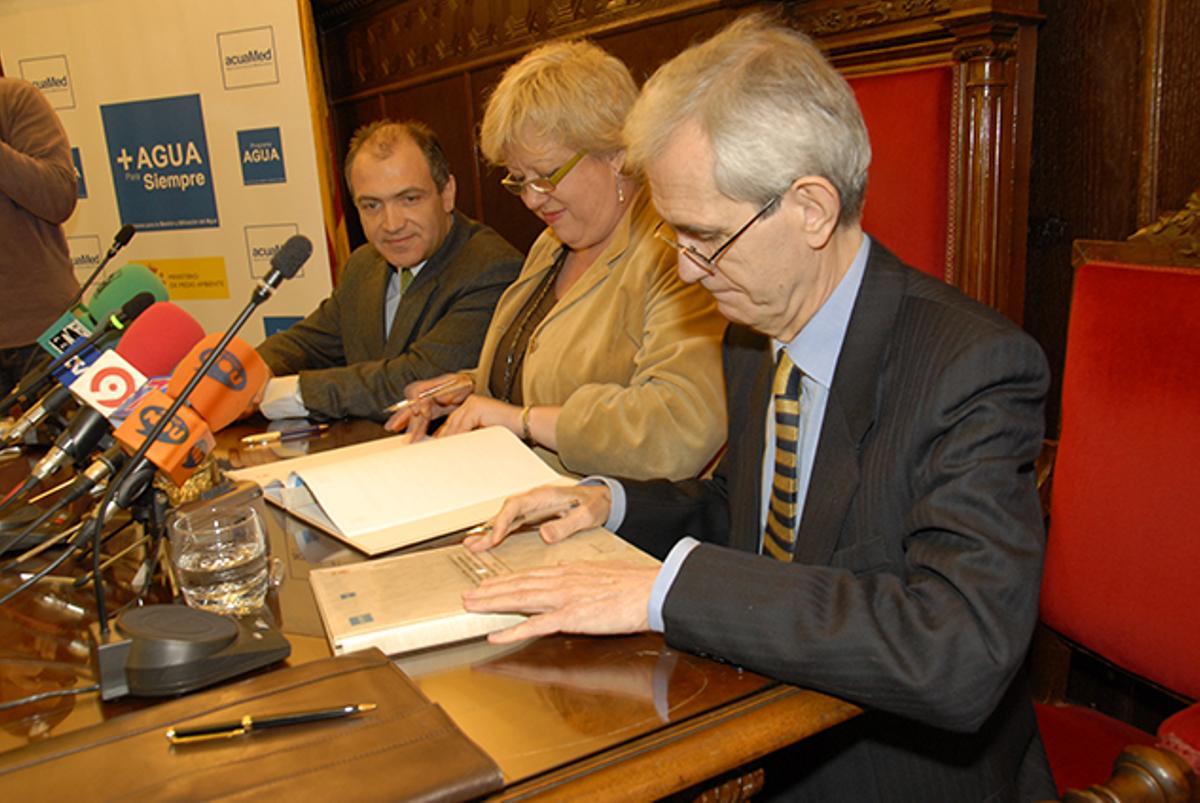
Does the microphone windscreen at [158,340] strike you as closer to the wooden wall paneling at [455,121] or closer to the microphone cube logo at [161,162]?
the wooden wall paneling at [455,121]

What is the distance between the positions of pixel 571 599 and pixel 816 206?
528mm

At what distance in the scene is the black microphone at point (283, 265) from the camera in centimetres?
113

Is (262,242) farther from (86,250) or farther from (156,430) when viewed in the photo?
(156,430)

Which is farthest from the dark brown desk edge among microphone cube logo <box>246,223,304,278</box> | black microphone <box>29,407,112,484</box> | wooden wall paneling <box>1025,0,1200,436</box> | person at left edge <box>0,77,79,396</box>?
microphone cube logo <box>246,223,304,278</box>

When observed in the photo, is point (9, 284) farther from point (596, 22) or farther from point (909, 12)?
point (909, 12)

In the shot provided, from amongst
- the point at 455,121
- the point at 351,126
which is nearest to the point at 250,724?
the point at 455,121

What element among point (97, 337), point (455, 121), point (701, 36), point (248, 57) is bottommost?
point (97, 337)

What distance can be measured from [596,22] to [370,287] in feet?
3.80

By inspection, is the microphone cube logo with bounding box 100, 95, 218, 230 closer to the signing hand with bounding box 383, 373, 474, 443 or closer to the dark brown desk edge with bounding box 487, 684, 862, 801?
the signing hand with bounding box 383, 373, 474, 443

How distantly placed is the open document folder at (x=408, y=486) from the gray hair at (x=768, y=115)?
0.58 meters

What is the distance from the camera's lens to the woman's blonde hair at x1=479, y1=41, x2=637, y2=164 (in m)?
2.04

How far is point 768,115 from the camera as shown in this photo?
43.1 inches

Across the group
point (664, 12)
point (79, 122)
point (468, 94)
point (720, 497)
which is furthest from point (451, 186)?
point (79, 122)

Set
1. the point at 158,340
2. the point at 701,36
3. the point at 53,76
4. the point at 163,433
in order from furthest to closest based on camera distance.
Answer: the point at 53,76 → the point at 701,36 → the point at 158,340 → the point at 163,433
